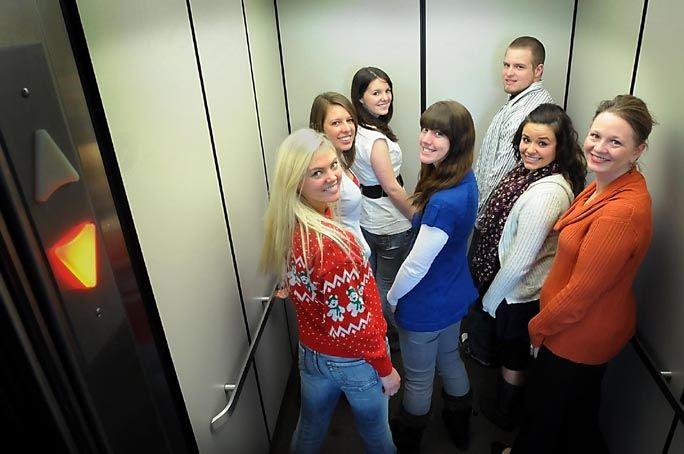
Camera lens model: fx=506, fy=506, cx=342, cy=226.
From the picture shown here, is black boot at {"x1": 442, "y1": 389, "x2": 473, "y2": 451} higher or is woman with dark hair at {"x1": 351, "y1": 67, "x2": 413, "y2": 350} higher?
woman with dark hair at {"x1": 351, "y1": 67, "x2": 413, "y2": 350}

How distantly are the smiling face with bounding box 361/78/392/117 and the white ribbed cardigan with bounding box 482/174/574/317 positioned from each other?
910 mm

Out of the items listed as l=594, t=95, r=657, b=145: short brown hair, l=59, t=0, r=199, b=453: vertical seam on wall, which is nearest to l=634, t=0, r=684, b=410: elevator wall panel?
l=594, t=95, r=657, b=145: short brown hair

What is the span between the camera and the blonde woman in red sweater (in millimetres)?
1523

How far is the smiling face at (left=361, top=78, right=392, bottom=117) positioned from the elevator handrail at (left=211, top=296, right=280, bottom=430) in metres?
1.07

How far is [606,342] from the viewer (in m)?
1.72

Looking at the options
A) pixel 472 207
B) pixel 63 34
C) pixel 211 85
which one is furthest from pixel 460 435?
pixel 63 34

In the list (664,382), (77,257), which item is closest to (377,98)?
(664,382)

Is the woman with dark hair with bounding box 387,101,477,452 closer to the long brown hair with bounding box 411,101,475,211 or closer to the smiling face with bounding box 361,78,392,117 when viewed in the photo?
the long brown hair with bounding box 411,101,475,211

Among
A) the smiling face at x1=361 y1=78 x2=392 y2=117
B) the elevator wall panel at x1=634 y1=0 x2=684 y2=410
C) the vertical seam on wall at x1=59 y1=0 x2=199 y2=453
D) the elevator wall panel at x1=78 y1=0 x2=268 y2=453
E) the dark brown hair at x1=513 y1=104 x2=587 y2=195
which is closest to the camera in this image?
the vertical seam on wall at x1=59 y1=0 x2=199 y2=453

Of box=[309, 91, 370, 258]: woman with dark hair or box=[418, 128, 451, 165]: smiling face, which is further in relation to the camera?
box=[309, 91, 370, 258]: woman with dark hair

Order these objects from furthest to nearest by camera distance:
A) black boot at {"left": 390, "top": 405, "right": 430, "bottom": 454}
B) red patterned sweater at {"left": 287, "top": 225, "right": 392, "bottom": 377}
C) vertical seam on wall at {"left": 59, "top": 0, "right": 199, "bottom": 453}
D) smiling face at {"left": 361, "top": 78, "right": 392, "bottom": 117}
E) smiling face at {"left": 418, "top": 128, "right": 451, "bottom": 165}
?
1. smiling face at {"left": 361, "top": 78, "right": 392, "bottom": 117}
2. black boot at {"left": 390, "top": 405, "right": 430, "bottom": 454}
3. smiling face at {"left": 418, "top": 128, "right": 451, "bottom": 165}
4. red patterned sweater at {"left": 287, "top": 225, "right": 392, "bottom": 377}
5. vertical seam on wall at {"left": 59, "top": 0, "right": 199, "bottom": 453}

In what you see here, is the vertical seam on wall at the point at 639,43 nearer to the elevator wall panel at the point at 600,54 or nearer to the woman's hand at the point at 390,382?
the elevator wall panel at the point at 600,54

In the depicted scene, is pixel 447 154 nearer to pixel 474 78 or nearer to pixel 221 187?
pixel 221 187

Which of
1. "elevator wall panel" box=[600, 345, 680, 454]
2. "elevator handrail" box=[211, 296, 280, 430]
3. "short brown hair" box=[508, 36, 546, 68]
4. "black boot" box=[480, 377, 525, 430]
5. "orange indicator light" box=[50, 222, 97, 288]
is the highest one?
"short brown hair" box=[508, 36, 546, 68]
